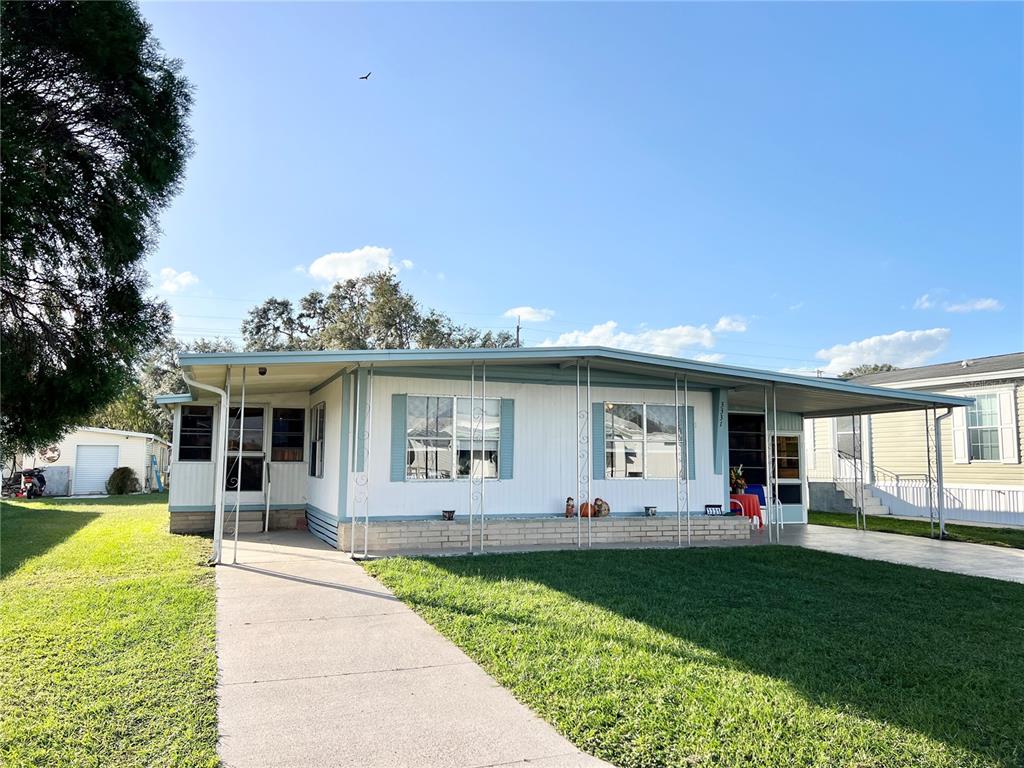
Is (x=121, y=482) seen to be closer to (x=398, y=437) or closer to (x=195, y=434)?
(x=195, y=434)

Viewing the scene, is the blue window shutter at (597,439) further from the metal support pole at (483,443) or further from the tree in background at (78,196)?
the tree in background at (78,196)

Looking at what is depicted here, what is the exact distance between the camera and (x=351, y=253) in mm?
30344

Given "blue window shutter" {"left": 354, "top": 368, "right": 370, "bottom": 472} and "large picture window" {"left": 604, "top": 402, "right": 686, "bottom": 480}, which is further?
"large picture window" {"left": 604, "top": 402, "right": 686, "bottom": 480}

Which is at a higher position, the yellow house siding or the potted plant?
the yellow house siding

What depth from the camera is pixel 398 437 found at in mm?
9602

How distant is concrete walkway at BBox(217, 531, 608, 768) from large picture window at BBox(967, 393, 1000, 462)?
15.1 meters

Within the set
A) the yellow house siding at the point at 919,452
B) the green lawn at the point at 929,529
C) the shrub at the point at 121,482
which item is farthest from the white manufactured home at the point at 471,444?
the shrub at the point at 121,482

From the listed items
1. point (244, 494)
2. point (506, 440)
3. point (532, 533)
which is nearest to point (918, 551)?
point (532, 533)

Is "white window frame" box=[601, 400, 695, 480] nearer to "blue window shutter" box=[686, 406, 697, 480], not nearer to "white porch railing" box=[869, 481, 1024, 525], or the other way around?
"blue window shutter" box=[686, 406, 697, 480]

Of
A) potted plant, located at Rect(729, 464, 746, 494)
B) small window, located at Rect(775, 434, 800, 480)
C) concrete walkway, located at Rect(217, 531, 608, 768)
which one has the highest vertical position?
small window, located at Rect(775, 434, 800, 480)

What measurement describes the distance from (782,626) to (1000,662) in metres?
1.44

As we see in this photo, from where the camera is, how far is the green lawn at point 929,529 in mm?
12039

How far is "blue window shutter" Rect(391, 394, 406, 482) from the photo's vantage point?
956 cm

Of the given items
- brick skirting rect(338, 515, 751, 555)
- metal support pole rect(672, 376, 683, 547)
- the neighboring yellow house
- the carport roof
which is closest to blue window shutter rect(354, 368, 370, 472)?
the carport roof
